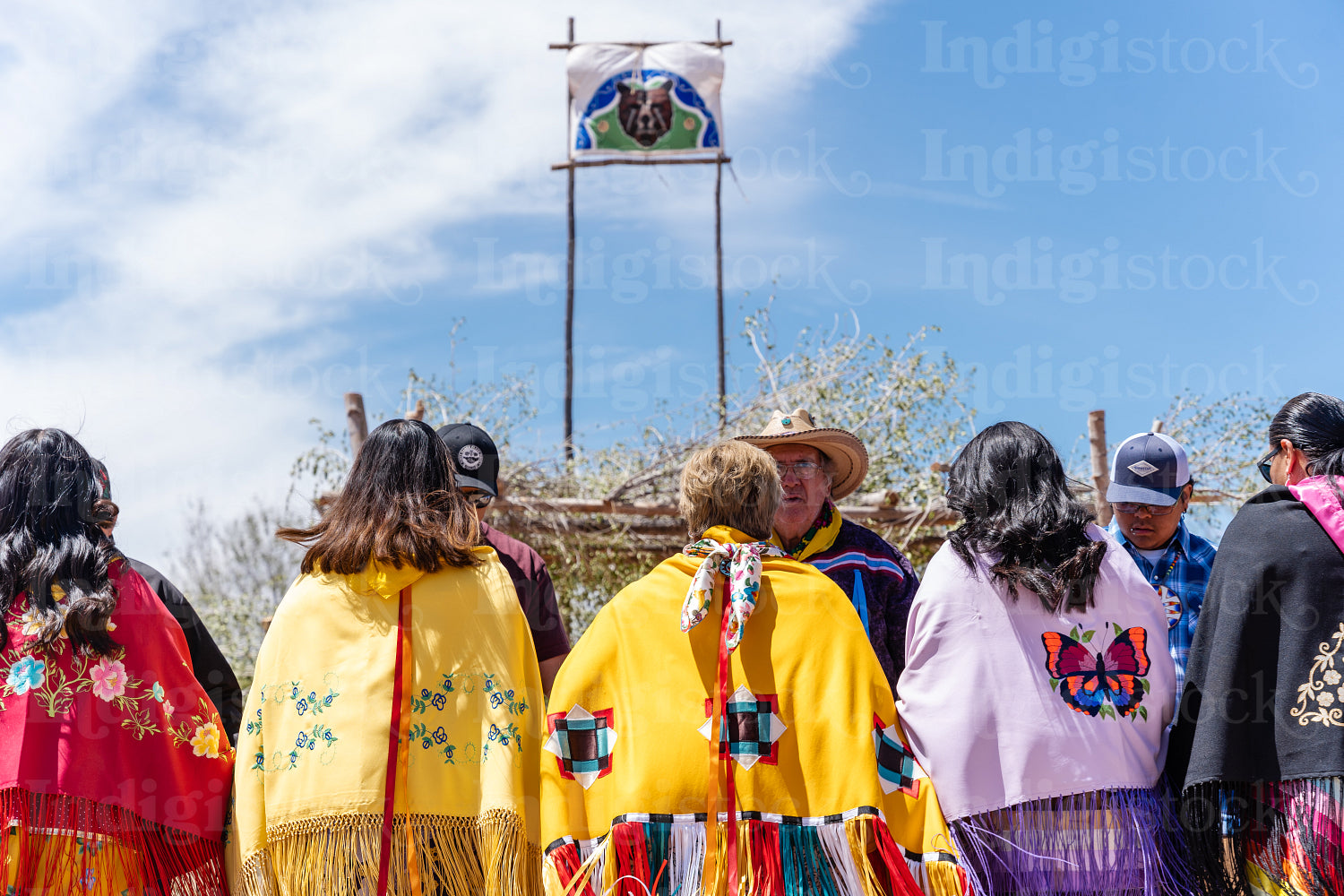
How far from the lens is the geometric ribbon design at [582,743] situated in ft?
8.50

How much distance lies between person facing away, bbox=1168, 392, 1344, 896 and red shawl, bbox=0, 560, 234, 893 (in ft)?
7.85

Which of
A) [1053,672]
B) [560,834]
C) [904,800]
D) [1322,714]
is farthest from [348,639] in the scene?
[1322,714]

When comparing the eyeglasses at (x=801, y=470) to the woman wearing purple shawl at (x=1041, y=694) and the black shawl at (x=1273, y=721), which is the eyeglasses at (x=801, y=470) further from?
the black shawl at (x=1273, y=721)

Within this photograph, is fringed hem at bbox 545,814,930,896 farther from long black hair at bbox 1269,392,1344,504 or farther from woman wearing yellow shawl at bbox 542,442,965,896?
long black hair at bbox 1269,392,1344,504

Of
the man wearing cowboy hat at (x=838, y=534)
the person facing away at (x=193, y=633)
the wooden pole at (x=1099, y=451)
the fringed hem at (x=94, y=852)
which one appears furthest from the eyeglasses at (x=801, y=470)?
the wooden pole at (x=1099, y=451)

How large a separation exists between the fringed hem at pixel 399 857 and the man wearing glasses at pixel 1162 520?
220cm

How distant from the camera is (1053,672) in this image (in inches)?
105

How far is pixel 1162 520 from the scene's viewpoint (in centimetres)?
367

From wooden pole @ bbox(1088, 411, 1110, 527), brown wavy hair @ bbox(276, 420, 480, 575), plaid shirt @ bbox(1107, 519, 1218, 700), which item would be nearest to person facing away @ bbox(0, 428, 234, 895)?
brown wavy hair @ bbox(276, 420, 480, 575)

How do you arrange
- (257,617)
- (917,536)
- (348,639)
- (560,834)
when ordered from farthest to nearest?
(257,617)
(917,536)
(348,639)
(560,834)

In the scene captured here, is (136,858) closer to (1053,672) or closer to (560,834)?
(560,834)

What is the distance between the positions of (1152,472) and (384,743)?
2.51m

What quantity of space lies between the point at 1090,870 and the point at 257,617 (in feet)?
37.1

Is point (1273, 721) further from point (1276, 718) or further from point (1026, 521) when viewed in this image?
point (1026, 521)
